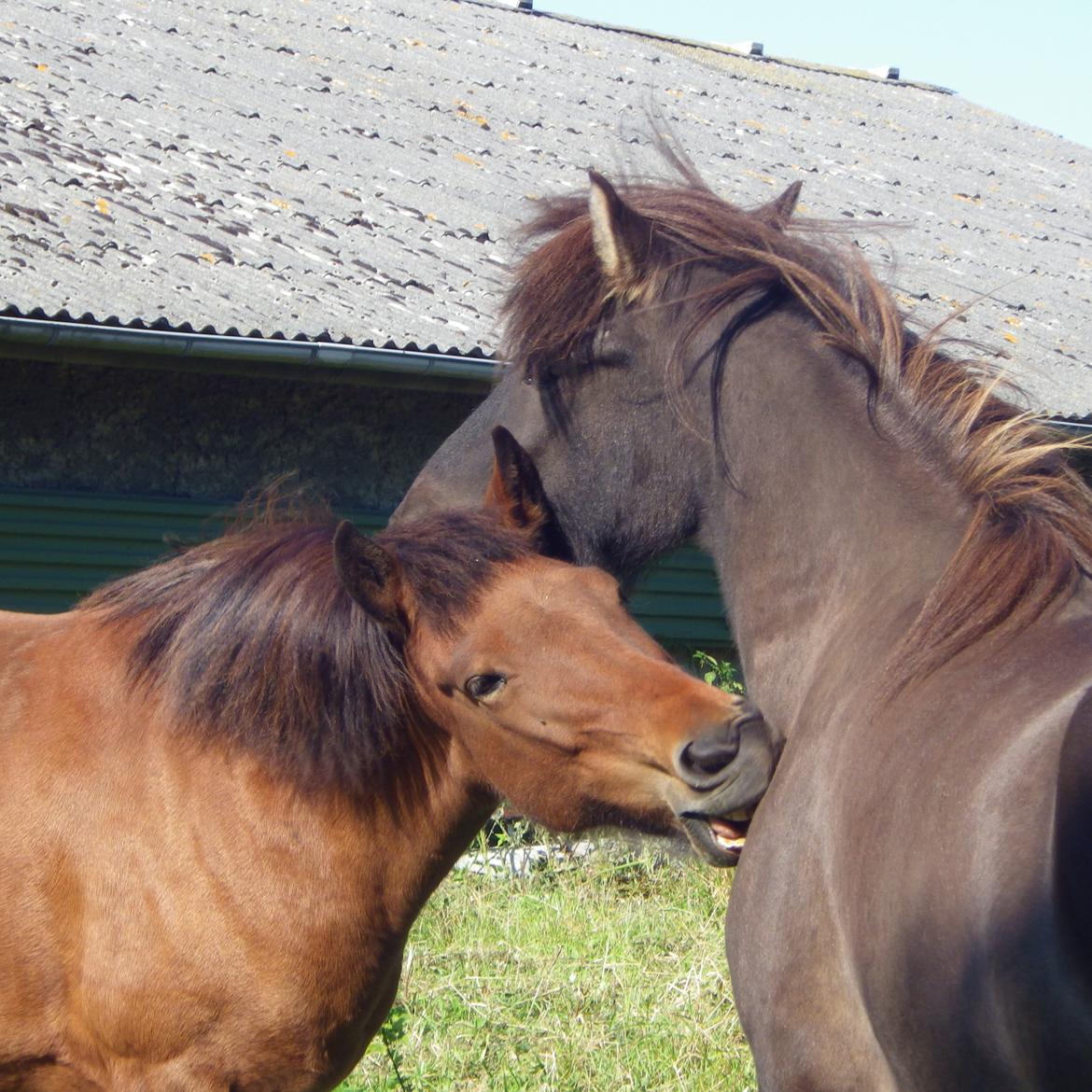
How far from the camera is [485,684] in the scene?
251 cm

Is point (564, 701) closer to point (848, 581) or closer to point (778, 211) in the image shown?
point (848, 581)

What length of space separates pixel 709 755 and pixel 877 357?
2.98 ft

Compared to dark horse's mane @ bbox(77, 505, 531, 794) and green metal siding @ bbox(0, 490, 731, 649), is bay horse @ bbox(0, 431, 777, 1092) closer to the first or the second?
dark horse's mane @ bbox(77, 505, 531, 794)

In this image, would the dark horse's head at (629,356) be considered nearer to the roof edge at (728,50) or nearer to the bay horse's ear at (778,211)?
the bay horse's ear at (778,211)

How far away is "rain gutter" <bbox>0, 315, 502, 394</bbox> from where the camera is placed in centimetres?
524

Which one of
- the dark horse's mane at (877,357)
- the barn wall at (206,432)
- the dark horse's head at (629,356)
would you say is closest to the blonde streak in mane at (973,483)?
the dark horse's mane at (877,357)

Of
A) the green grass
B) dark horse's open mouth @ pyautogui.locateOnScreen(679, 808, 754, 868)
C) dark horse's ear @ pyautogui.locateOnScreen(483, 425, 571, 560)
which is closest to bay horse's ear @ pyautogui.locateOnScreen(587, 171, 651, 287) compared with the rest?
dark horse's ear @ pyautogui.locateOnScreen(483, 425, 571, 560)

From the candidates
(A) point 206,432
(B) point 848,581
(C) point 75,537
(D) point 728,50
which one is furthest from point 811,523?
(D) point 728,50

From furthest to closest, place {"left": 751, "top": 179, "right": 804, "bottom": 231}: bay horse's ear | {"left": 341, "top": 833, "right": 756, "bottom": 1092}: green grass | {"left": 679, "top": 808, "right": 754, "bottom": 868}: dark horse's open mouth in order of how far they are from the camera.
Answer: {"left": 341, "top": 833, "right": 756, "bottom": 1092}: green grass, {"left": 751, "top": 179, "right": 804, "bottom": 231}: bay horse's ear, {"left": 679, "top": 808, "right": 754, "bottom": 868}: dark horse's open mouth

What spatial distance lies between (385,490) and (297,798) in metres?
4.10

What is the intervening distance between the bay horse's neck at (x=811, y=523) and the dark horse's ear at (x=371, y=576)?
0.73 meters

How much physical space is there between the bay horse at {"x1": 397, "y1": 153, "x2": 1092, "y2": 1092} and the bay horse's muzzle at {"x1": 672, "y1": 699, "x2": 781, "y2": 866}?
7cm

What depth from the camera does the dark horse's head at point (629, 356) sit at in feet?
9.24

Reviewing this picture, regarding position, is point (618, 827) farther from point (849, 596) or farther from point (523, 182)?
Result: point (523, 182)
